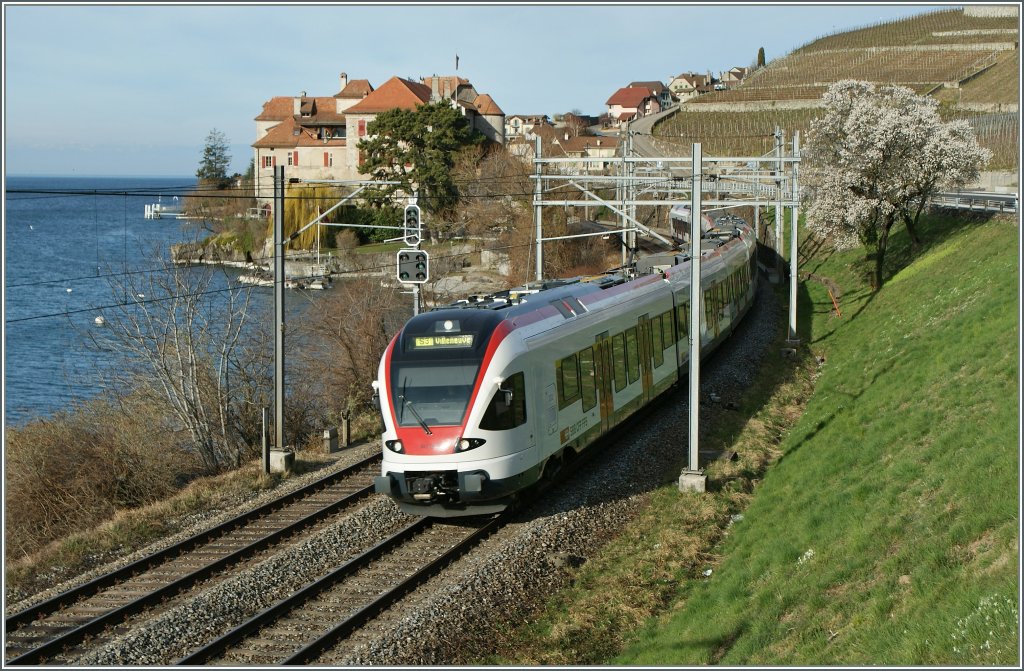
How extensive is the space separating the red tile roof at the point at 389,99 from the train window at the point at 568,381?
9066cm

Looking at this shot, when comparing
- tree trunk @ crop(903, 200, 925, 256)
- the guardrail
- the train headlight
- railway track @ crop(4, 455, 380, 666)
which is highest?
the guardrail

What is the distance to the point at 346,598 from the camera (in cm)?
1264

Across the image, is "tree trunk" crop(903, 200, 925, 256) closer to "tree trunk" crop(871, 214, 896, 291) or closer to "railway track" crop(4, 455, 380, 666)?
"tree trunk" crop(871, 214, 896, 291)

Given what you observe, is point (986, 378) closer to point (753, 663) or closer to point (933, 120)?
point (753, 663)

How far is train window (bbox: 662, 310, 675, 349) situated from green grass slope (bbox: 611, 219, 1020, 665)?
3.33 m

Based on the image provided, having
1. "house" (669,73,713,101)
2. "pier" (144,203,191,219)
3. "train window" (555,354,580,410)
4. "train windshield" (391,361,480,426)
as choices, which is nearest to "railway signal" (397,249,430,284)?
"pier" (144,203,191,219)

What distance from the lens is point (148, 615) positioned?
40.2ft

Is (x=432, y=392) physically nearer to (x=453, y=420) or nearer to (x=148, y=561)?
(x=453, y=420)

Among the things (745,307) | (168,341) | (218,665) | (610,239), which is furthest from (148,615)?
(610,239)

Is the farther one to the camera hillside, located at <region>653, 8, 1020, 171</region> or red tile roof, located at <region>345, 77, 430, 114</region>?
red tile roof, located at <region>345, 77, 430, 114</region>

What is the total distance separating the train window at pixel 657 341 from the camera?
2158 cm

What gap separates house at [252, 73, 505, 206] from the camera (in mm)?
104562

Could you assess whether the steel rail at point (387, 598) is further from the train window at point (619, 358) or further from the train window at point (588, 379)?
the train window at point (619, 358)

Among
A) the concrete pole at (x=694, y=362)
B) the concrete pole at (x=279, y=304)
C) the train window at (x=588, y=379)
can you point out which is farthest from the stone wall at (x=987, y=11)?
the concrete pole at (x=279, y=304)
